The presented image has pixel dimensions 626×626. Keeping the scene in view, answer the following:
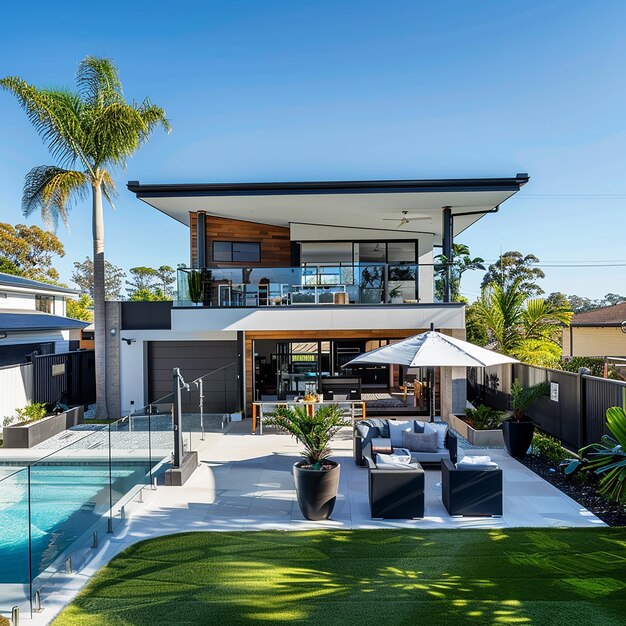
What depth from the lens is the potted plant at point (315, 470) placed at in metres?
6.80

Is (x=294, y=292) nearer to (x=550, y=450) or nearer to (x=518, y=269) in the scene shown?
(x=550, y=450)

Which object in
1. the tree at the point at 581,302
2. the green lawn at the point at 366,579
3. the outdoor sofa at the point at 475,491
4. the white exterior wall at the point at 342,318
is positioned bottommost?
the green lawn at the point at 366,579

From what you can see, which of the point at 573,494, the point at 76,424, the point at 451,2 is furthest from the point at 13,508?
the point at 451,2

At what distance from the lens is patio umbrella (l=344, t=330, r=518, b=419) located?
8.60 m

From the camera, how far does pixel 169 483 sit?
27.6 feet

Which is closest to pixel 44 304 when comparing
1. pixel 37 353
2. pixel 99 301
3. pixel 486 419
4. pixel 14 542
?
pixel 37 353

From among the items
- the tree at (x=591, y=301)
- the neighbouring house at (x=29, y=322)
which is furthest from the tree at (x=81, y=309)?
the tree at (x=591, y=301)

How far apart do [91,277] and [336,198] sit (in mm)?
56702

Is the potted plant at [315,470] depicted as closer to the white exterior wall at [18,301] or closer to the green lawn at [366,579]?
the green lawn at [366,579]

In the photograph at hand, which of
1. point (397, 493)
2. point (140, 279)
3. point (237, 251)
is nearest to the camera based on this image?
point (397, 493)

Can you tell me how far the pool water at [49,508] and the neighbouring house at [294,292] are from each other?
661 centimetres

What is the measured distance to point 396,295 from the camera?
13352 mm

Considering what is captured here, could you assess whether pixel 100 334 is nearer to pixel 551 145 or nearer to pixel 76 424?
pixel 76 424

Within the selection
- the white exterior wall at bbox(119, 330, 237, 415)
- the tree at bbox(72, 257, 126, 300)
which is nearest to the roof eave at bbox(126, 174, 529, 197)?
the white exterior wall at bbox(119, 330, 237, 415)
